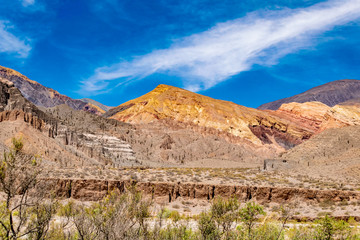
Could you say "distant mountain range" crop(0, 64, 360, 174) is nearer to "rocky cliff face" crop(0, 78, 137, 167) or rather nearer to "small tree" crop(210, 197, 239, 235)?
"rocky cliff face" crop(0, 78, 137, 167)

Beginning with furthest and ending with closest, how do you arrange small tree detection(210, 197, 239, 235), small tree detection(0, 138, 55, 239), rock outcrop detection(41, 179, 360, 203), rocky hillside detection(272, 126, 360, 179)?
rocky hillside detection(272, 126, 360, 179) → rock outcrop detection(41, 179, 360, 203) → small tree detection(210, 197, 239, 235) → small tree detection(0, 138, 55, 239)

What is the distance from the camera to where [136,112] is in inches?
4473

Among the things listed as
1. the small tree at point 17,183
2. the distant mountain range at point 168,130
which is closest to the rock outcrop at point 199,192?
the distant mountain range at point 168,130

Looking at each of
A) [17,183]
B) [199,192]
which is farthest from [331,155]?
[17,183]

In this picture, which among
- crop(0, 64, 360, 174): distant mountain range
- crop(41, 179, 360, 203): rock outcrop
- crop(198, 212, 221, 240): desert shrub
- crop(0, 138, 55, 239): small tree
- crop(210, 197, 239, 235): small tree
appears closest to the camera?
crop(0, 138, 55, 239): small tree

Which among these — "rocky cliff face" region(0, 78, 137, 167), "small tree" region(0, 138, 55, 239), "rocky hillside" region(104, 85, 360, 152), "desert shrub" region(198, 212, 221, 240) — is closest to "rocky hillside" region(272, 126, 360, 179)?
"desert shrub" region(198, 212, 221, 240)

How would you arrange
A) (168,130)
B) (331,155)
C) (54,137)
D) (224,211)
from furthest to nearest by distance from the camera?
(168,130), (54,137), (331,155), (224,211)

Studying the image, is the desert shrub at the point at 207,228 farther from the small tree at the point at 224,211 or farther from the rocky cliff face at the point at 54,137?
the rocky cliff face at the point at 54,137

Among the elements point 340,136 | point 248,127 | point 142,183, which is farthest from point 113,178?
point 248,127

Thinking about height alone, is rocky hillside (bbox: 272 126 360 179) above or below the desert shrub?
above

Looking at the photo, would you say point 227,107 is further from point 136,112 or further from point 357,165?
point 357,165

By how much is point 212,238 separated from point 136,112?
341 feet

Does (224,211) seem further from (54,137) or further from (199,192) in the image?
(54,137)

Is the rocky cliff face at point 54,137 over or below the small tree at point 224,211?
over
